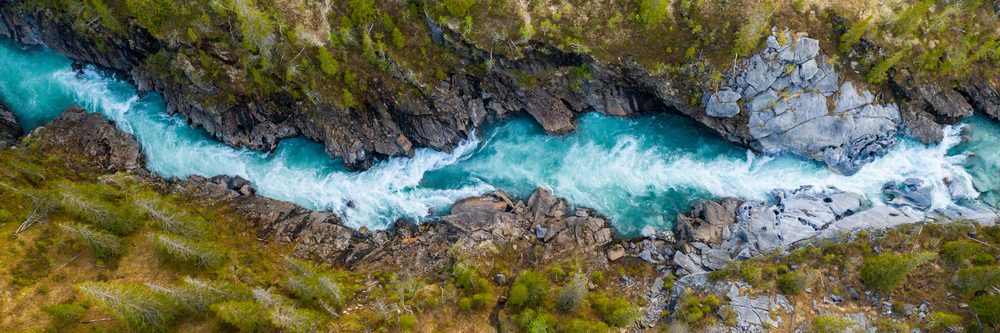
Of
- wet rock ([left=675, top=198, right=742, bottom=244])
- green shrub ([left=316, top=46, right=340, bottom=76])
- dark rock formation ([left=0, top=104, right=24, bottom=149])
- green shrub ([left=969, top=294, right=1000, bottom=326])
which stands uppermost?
green shrub ([left=316, top=46, right=340, bottom=76])

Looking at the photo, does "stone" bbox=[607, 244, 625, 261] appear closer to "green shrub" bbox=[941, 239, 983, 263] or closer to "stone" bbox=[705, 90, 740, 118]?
"stone" bbox=[705, 90, 740, 118]

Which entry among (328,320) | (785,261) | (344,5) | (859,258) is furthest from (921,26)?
(328,320)

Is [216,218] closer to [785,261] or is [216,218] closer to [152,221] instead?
[152,221]

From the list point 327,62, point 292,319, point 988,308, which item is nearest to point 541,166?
point 327,62

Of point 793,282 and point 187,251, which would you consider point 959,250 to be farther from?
point 187,251

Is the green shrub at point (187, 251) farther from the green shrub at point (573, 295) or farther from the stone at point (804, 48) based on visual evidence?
the stone at point (804, 48)

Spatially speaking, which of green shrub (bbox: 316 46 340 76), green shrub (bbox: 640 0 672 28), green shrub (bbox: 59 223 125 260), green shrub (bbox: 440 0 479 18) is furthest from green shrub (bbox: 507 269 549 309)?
green shrub (bbox: 59 223 125 260)
